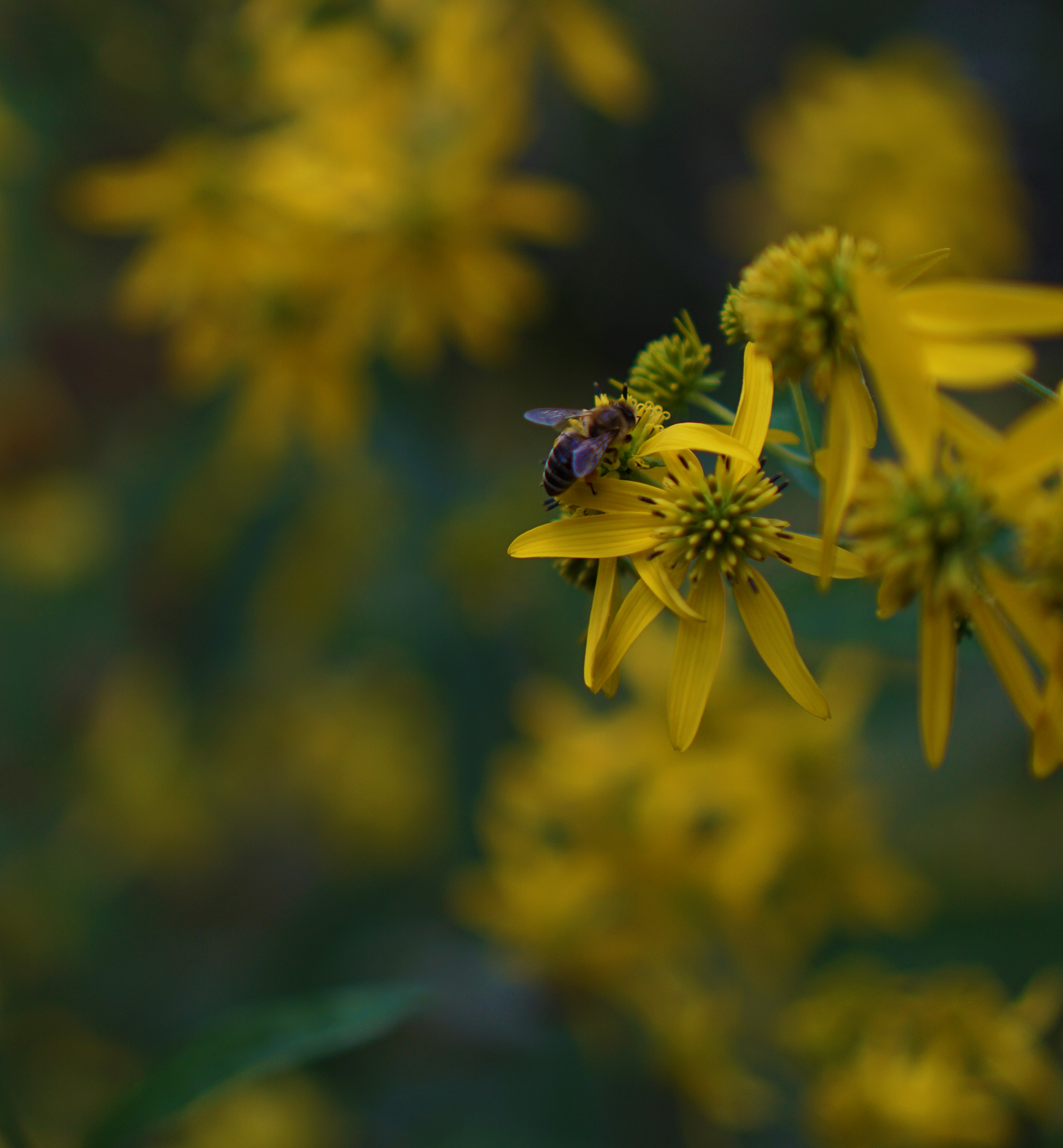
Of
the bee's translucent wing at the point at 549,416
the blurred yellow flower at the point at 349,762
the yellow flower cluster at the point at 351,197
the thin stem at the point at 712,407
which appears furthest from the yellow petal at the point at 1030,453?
the blurred yellow flower at the point at 349,762

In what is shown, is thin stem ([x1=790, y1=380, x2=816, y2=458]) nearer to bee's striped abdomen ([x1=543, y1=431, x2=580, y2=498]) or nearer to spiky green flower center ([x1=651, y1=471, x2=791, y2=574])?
spiky green flower center ([x1=651, y1=471, x2=791, y2=574])

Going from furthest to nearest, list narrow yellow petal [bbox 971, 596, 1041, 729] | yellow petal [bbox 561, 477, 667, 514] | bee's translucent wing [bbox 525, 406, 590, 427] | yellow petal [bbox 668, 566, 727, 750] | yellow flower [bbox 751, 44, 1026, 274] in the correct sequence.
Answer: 1. yellow flower [bbox 751, 44, 1026, 274]
2. bee's translucent wing [bbox 525, 406, 590, 427]
3. yellow petal [bbox 561, 477, 667, 514]
4. yellow petal [bbox 668, 566, 727, 750]
5. narrow yellow petal [bbox 971, 596, 1041, 729]

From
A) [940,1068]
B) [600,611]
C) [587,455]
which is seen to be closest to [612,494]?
[587,455]

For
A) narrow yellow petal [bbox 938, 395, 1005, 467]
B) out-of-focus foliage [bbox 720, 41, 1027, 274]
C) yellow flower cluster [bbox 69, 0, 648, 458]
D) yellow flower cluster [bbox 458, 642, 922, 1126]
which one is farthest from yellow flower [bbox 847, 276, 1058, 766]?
out-of-focus foliage [bbox 720, 41, 1027, 274]

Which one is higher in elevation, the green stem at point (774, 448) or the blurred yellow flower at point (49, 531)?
the green stem at point (774, 448)

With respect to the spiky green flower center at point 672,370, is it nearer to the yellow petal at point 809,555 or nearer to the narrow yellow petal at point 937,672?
the yellow petal at point 809,555

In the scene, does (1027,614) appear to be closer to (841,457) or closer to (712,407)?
(841,457)
